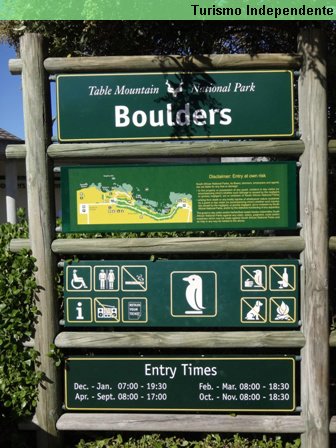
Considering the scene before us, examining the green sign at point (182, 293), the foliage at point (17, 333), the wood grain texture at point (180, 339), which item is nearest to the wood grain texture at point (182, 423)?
the foliage at point (17, 333)

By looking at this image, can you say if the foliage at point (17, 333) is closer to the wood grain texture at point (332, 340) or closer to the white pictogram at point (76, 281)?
the white pictogram at point (76, 281)

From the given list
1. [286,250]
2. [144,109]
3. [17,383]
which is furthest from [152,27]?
[17,383]

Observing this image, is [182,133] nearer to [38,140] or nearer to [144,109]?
[144,109]

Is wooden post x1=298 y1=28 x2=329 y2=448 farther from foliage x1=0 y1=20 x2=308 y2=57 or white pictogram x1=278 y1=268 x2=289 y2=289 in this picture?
foliage x1=0 y1=20 x2=308 y2=57

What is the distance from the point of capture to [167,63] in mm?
3244

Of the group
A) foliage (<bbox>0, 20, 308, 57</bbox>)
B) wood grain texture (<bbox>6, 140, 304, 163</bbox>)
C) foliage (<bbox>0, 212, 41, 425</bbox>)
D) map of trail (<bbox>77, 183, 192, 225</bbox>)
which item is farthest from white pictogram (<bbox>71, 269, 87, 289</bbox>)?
foliage (<bbox>0, 20, 308, 57</bbox>)

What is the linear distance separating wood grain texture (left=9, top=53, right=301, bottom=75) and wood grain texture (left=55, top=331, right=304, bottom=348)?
2.05 metres

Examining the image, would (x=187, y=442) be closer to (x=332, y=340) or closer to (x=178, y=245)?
(x=332, y=340)

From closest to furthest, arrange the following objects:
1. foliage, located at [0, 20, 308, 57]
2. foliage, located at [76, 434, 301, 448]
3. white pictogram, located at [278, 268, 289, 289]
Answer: white pictogram, located at [278, 268, 289, 289]
foliage, located at [76, 434, 301, 448]
foliage, located at [0, 20, 308, 57]

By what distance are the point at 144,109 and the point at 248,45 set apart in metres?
2.57

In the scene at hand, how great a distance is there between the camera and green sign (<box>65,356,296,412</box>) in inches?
131

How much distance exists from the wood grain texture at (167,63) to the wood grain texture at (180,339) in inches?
80.7

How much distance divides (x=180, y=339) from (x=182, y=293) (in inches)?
14.1

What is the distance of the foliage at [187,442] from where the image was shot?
11.2 feet
